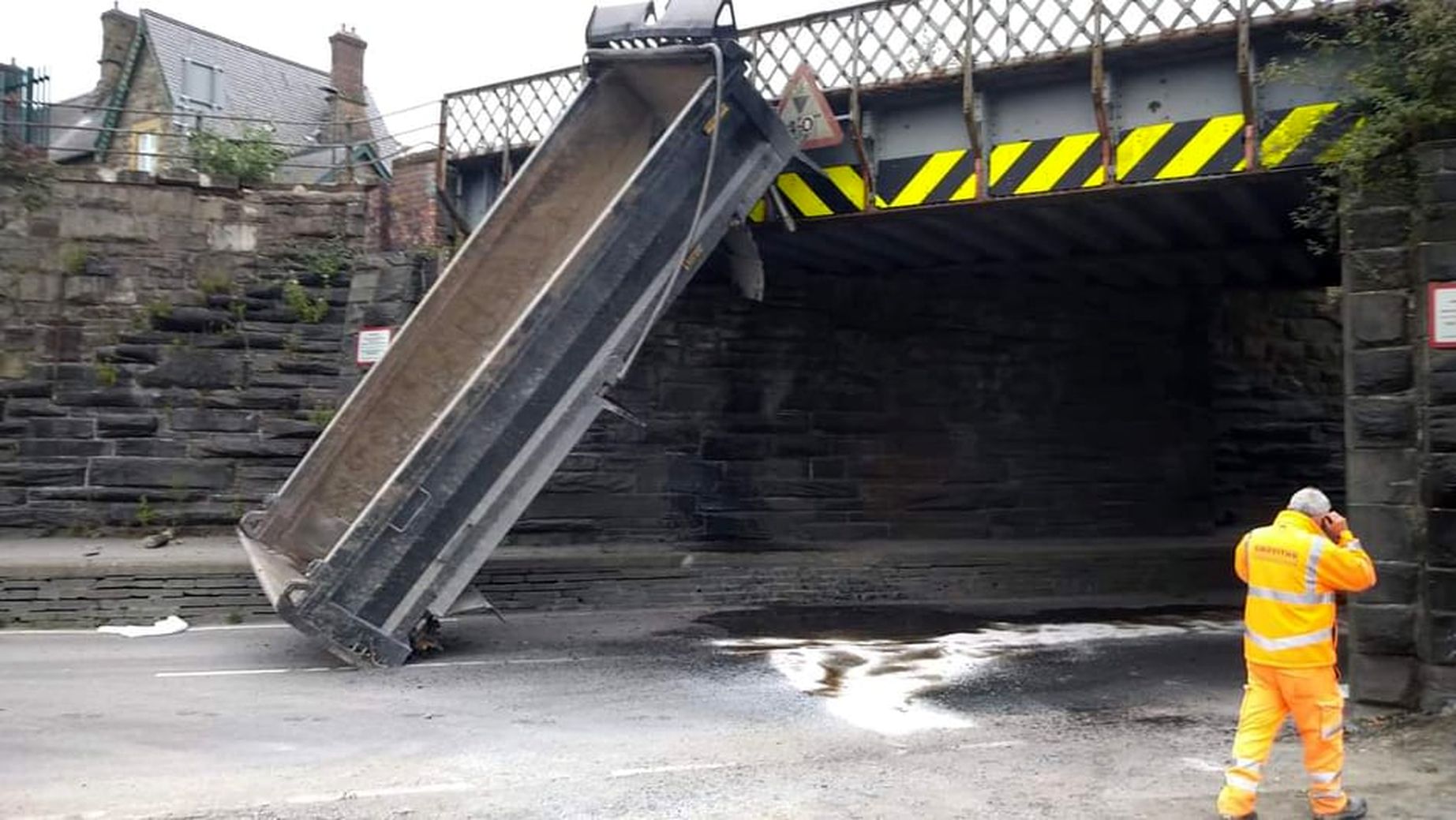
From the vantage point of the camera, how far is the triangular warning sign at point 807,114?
9766 millimetres

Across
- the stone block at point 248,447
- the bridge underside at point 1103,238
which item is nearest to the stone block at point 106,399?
the stone block at point 248,447

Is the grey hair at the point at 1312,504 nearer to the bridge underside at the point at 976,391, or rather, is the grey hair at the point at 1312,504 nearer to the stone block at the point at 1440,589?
the stone block at the point at 1440,589

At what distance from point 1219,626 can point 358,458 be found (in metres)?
7.88

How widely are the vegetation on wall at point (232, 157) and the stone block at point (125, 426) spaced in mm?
2896

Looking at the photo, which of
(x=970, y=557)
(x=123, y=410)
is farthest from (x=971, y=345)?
(x=123, y=410)

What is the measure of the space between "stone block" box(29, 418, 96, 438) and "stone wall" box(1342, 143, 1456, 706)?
37.3ft

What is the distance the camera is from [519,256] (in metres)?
9.96

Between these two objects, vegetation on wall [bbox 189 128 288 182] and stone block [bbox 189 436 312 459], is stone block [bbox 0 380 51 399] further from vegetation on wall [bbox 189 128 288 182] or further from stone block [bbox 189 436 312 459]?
vegetation on wall [bbox 189 128 288 182]

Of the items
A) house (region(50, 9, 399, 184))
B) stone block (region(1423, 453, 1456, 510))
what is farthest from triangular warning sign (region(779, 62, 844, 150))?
house (region(50, 9, 399, 184))

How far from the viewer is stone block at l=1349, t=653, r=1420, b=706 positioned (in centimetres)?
664

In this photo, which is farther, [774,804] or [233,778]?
[233,778]

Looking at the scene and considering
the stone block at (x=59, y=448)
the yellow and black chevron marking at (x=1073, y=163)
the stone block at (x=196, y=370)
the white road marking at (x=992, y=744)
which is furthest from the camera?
the stone block at (x=196, y=370)

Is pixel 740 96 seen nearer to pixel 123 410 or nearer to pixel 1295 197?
pixel 1295 197

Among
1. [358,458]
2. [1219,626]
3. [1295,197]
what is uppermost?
[1295,197]
